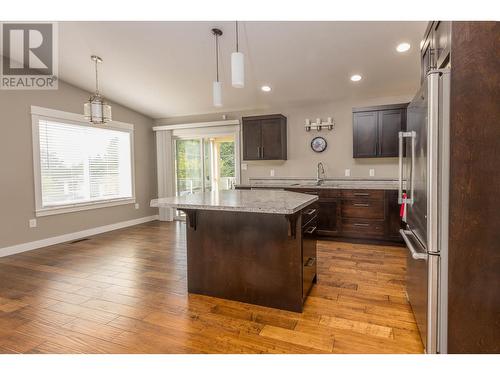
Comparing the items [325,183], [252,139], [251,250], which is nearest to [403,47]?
[325,183]

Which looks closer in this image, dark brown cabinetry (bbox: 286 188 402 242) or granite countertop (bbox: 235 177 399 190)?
dark brown cabinetry (bbox: 286 188 402 242)

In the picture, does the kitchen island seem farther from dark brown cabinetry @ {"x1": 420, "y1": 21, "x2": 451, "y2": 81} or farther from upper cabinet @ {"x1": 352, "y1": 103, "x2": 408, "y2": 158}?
upper cabinet @ {"x1": 352, "y1": 103, "x2": 408, "y2": 158}

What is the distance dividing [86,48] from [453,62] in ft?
13.4

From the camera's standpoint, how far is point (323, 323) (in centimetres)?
212

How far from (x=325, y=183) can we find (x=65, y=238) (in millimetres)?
4448

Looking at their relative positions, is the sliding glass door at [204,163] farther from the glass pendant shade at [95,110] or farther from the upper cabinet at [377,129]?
the glass pendant shade at [95,110]

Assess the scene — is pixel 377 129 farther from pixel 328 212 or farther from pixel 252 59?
pixel 252 59

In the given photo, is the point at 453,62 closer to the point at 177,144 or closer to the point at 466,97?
the point at 466,97

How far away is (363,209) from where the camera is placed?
4262mm

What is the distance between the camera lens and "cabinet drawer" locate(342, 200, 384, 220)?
13.7 ft

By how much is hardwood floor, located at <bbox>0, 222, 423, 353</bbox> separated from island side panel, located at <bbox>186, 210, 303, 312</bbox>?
11 centimetres

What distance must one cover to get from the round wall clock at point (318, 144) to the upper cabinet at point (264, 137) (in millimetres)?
507

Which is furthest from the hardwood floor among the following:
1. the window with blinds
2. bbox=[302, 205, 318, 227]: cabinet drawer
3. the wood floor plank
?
the window with blinds

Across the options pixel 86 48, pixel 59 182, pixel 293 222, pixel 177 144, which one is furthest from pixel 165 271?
pixel 177 144
